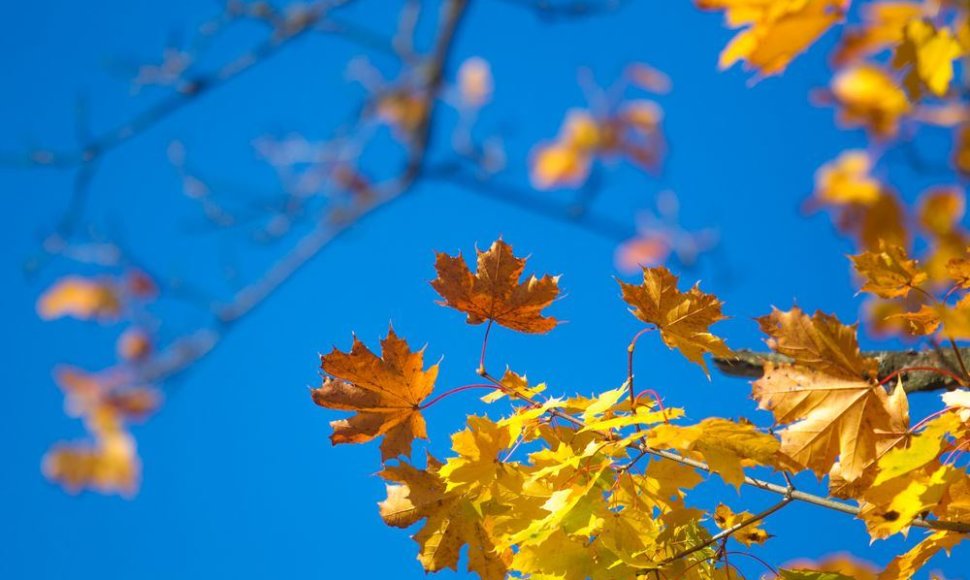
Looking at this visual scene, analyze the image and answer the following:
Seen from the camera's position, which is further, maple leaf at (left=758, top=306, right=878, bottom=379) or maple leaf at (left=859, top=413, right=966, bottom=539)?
maple leaf at (left=758, top=306, right=878, bottom=379)

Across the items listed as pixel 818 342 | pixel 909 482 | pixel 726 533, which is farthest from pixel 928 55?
pixel 726 533

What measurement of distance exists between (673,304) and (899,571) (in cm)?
48

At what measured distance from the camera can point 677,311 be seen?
46.2 inches

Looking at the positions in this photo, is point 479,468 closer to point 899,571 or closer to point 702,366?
point 702,366

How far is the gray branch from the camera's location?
1.59m

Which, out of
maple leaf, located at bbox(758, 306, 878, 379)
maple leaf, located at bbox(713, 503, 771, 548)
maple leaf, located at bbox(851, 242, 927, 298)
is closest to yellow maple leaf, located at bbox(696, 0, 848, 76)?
maple leaf, located at bbox(851, 242, 927, 298)

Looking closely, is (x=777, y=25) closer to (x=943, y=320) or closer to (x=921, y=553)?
(x=943, y=320)

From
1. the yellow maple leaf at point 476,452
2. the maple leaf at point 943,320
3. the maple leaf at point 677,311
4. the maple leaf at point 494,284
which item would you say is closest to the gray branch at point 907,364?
the maple leaf at point 943,320

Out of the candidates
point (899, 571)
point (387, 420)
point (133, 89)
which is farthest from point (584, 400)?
point (133, 89)

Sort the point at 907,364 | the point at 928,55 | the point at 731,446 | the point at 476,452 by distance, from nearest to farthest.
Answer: the point at 731,446 < the point at 476,452 < the point at 928,55 < the point at 907,364

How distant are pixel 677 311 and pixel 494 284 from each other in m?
0.28

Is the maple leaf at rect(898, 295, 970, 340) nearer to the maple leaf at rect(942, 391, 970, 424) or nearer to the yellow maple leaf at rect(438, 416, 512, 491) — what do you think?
the maple leaf at rect(942, 391, 970, 424)

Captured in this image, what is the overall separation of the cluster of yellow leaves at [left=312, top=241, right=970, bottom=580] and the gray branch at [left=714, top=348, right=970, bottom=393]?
1.25ft

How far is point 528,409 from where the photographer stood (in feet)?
3.96
